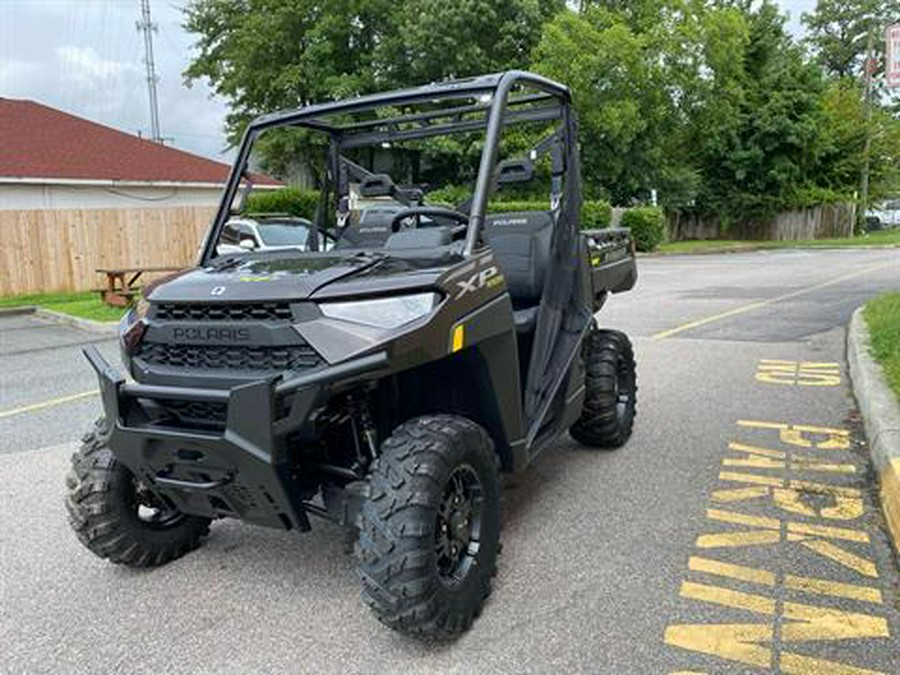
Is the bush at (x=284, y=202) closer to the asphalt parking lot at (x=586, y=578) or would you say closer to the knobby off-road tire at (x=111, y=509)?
the asphalt parking lot at (x=586, y=578)

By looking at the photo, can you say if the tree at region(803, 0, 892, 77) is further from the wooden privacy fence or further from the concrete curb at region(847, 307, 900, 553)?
the concrete curb at region(847, 307, 900, 553)

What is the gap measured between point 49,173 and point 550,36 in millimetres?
16682

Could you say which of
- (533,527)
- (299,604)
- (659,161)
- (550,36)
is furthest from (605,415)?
(659,161)

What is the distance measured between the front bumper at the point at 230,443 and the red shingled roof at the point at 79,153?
1747 cm

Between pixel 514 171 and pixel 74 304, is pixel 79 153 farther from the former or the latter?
pixel 514 171

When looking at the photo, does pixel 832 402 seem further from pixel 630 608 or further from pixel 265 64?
pixel 265 64

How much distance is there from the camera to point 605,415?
16.1 ft

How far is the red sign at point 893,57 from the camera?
7.05 meters

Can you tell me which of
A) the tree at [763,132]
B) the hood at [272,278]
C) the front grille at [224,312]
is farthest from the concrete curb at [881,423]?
the tree at [763,132]

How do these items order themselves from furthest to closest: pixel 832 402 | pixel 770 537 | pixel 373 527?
pixel 832 402, pixel 770 537, pixel 373 527

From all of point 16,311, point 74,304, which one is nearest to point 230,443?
Result: point 74,304

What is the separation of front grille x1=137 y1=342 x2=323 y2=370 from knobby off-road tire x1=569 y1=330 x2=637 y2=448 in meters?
2.44

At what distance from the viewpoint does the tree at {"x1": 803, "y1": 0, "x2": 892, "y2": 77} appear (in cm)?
5634

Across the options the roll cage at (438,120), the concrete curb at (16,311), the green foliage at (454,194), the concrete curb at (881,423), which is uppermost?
the roll cage at (438,120)
